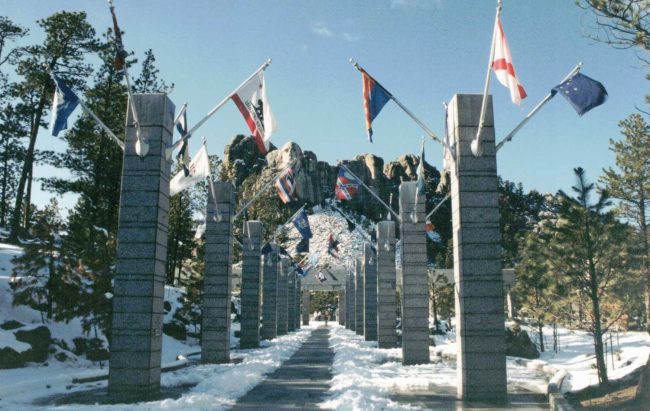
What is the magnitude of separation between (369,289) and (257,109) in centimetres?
2215

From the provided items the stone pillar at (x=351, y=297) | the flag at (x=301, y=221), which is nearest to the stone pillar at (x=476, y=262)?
the flag at (x=301, y=221)

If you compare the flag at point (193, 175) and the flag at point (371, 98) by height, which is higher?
the flag at point (371, 98)

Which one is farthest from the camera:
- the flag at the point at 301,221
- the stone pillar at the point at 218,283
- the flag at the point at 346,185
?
the flag at the point at 301,221

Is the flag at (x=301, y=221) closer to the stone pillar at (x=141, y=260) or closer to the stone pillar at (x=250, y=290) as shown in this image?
the stone pillar at (x=250, y=290)

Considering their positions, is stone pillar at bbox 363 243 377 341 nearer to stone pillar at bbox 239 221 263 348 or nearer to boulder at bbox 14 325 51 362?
stone pillar at bbox 239 221 263 348

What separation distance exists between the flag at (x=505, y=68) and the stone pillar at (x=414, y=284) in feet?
30.9

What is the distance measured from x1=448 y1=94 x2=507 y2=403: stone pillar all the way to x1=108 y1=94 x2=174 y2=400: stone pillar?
7.22 meters

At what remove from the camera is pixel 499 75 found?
39.7 feet

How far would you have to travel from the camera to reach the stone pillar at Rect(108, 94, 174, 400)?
43.0 ft

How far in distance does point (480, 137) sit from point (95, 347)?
16473 millimetres

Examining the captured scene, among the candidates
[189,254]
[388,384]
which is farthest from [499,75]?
[189,254]

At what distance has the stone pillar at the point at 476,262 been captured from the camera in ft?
42.4

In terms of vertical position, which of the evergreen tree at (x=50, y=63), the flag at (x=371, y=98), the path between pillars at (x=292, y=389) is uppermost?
the evergreen tree at (x=50, y=63)

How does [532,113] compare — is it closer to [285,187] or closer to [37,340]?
[285,187]
